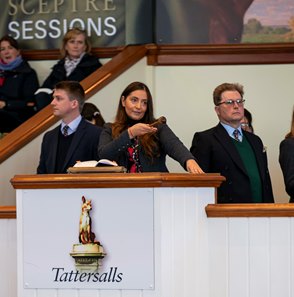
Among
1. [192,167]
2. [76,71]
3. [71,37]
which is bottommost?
[192,167]

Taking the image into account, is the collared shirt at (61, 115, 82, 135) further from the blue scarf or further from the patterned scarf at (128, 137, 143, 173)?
the blue scarf

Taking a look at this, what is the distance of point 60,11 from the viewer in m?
10.8

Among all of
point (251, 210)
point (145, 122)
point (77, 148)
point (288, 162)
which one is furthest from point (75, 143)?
point (251, 210)

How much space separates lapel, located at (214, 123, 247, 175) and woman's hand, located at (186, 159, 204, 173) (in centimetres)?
60

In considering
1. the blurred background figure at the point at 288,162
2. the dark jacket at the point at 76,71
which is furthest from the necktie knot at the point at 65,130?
the dark jacket at the point at 76,71

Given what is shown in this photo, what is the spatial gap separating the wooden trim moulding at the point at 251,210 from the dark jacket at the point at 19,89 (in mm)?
3936

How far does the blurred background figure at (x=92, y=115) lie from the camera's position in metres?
9.00

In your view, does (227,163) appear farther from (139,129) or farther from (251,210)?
(251,210)

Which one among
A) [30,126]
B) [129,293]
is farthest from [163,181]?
[30,126]

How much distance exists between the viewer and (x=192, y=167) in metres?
6.90

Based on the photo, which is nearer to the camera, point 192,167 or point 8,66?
point 192,167

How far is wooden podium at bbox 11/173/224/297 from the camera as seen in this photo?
649 cm

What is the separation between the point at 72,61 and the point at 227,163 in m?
3.02

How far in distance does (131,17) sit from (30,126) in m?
1.87
